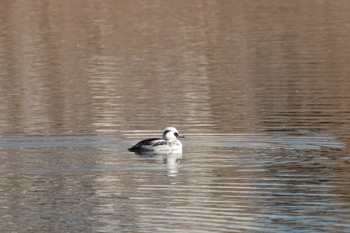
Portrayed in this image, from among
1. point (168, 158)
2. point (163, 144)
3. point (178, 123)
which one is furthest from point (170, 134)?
point (178, 123)

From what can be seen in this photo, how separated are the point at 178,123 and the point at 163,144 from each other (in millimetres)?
2938

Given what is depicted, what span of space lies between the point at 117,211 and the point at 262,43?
25308 mm

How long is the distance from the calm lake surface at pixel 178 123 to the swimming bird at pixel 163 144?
0.59ft

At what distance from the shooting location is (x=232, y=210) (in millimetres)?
16094

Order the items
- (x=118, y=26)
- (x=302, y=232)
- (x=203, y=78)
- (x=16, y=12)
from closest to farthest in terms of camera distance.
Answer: (x=302, y=232), (x=203, y=78), (x=118, y=26), (x=16, y=12)

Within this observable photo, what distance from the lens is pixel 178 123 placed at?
24.6m

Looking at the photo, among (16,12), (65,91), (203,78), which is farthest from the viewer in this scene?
(16,12)

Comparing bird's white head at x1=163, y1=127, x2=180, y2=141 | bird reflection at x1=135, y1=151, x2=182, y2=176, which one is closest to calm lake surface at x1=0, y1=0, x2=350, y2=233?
bird reflection at x1=135, y1=151, x2=182, y2=176

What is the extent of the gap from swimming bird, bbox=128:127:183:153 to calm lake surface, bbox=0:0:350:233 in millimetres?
180

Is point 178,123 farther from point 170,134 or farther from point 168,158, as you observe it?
point 168,158

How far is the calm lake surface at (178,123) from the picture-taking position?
16.2 m

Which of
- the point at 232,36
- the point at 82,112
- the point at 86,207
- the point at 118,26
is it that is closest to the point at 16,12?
the point at 118,26

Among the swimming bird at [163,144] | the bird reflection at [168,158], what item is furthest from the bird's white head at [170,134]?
the bird reflection at [168,158]

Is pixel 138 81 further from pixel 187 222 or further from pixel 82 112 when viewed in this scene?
pixel 187 222
